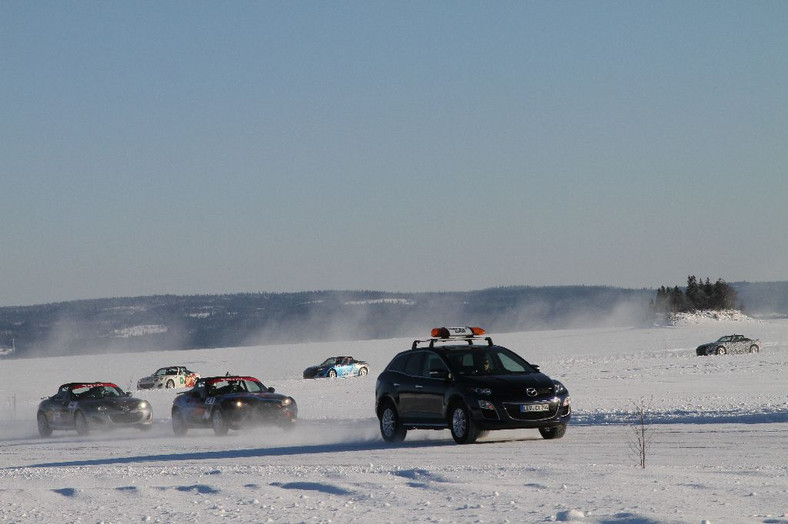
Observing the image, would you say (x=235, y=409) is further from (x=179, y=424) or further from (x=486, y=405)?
(x=486, y=405)

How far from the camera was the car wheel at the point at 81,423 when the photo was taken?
27.7 meters

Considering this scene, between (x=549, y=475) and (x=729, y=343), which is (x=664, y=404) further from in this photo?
(x=729, y=343)

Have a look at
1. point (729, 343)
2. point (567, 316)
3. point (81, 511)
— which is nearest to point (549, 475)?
point (81, 511)

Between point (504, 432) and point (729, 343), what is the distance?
4417cm

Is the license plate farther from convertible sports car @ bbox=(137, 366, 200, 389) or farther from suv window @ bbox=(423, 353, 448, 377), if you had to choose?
convertible sports car @ bbox=(137, 366, 200, 389)

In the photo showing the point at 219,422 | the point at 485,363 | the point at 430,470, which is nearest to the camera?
the point at 430,470

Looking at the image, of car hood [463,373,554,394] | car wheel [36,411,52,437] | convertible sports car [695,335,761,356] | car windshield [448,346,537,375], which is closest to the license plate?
car hood [463,373,554,394]

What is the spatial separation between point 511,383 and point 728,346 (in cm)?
4709

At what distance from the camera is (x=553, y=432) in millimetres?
18469

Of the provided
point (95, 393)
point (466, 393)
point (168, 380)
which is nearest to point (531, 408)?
point (466, 393)

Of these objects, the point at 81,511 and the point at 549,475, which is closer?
the point at 81,511

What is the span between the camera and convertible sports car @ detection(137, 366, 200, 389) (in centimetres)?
5475

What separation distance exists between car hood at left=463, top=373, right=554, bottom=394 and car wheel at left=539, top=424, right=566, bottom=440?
0.68 m

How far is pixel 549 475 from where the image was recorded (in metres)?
12.0
